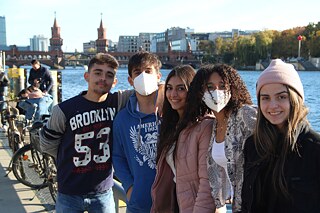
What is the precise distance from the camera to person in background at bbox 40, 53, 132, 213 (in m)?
2.63

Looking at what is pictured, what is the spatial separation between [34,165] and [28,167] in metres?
0.23

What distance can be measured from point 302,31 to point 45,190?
85.7 m

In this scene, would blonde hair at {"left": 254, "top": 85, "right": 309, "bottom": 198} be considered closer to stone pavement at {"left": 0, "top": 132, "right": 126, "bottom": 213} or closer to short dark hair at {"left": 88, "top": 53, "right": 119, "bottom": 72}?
short dark hair at {"left": 88, "top": 53, "right": 119, "bottom": 72}

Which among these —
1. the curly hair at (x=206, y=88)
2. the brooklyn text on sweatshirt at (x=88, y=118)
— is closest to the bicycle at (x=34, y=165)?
the brooklyn text on sweatshirt at (x=88, y=118)

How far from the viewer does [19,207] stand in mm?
4469

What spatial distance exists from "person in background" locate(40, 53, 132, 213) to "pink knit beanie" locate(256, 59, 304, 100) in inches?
46.9

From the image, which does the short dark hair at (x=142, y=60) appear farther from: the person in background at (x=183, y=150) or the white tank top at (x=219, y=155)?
the white tank top at (x=219, y=155)

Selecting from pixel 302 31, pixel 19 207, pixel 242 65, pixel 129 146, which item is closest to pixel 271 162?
pixel 129 146

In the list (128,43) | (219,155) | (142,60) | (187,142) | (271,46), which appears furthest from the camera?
(128,43)

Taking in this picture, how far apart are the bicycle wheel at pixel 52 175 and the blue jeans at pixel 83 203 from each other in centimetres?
199

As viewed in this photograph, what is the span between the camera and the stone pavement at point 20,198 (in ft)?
14.5

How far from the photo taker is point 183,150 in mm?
2053

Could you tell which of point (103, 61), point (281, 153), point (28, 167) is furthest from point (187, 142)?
point (28, 167)

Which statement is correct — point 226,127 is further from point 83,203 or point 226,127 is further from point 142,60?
point 83,203
